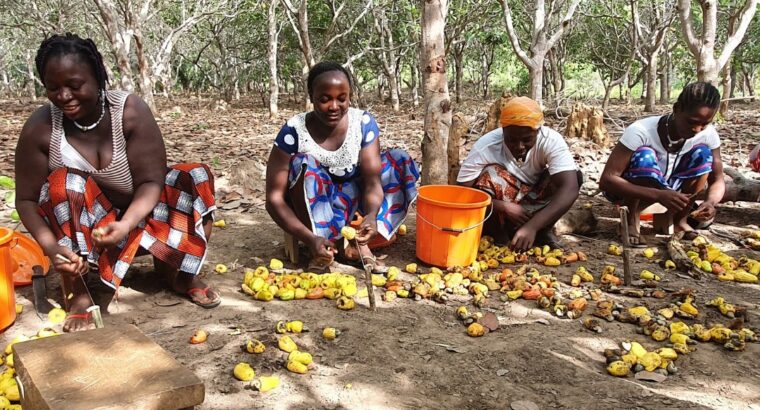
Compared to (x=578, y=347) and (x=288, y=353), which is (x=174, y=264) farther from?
(x=578, y=347)

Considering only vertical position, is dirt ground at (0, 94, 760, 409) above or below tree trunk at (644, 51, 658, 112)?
below

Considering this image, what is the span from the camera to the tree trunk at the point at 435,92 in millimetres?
3799

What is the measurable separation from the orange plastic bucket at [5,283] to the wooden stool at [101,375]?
949mm

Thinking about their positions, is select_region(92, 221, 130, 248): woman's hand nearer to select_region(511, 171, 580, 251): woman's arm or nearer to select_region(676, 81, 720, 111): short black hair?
select_region(511, 171, 580, 251): woman's arm

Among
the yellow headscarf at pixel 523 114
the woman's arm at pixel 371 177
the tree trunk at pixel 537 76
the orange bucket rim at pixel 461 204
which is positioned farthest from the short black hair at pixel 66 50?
the tree trunk at pixel 537 76

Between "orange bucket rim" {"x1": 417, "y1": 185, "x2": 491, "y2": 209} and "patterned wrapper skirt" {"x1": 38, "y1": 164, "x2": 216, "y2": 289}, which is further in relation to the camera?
"orange bucket rim" {"x1": 417, "y1": 185, "x2": 491, "y2": 209}

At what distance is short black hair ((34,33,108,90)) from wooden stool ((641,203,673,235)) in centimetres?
348

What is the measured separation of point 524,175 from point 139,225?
7.52 feet

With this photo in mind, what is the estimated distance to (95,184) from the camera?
100 inches

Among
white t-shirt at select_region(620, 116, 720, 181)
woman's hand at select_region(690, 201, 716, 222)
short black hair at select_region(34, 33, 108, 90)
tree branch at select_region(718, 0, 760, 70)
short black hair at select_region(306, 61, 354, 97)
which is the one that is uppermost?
tree branch at select_region(718, 0, 760, 70)

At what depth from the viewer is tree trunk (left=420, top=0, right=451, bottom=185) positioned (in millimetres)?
3799

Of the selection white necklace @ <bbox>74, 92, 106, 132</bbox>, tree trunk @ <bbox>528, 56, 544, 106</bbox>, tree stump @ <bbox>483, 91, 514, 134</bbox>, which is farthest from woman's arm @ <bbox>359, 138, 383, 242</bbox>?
tree trunk @ <bbox>528, 56, 544, 106</bbox>

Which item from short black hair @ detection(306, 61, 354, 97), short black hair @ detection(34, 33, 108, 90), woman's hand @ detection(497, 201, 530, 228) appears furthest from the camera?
woman's hand @ detection(497, 201, 530, 228)

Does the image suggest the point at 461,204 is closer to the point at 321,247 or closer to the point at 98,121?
the point at 321,247
